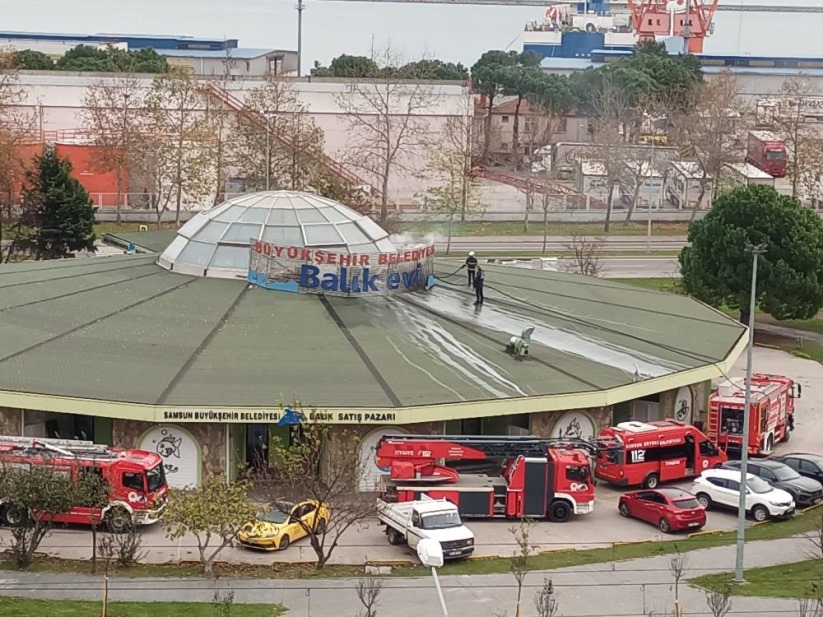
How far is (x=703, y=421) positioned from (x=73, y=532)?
2388cm

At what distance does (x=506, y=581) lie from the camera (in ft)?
113

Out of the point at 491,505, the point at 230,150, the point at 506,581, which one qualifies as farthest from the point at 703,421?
the point at 230,150

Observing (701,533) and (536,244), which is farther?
(536,244)

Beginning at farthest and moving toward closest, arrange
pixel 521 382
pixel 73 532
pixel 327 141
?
pixel 327 141 < pixel 521 382 < pixel 73 532

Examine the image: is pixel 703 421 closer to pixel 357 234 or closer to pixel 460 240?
pixel 357 234

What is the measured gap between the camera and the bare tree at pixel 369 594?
29.9 m

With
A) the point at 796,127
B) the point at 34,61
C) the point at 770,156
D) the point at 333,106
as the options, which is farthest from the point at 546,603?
the point at 34,61

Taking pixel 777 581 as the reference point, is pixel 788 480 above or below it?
above

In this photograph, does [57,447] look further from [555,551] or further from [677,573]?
[677,573]

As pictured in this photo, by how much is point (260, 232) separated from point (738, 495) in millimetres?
21234

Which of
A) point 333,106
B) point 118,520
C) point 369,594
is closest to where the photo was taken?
point 369,594

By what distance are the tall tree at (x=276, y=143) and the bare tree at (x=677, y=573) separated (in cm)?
5345

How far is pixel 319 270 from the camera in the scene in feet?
165

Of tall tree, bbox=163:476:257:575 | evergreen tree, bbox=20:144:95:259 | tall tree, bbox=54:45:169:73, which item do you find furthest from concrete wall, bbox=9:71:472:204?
tall tree, bbox=163:476:257:575
